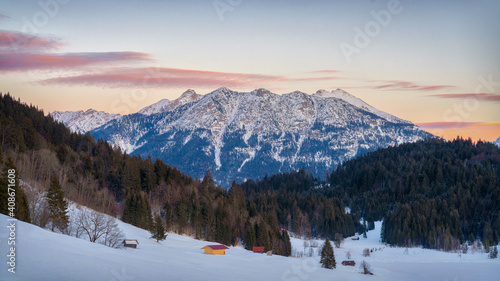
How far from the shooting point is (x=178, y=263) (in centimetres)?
7488

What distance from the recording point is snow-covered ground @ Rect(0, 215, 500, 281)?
50125 mm

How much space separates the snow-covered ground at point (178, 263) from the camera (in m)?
50.1

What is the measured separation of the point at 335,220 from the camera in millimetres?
185000

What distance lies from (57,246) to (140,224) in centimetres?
5967

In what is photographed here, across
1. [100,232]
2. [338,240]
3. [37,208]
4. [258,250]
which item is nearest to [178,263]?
[100,232]

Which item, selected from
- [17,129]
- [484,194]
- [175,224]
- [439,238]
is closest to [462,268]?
[439,238]

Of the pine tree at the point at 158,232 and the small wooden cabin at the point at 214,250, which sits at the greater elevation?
the pine tree at the point at 158,232

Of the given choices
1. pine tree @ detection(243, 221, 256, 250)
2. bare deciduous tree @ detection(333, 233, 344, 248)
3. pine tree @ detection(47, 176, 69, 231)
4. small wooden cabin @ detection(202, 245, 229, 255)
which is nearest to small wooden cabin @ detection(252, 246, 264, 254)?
pine tree @ detection(243, 221, 256, 250)

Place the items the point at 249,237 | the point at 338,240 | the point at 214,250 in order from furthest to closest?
the point at 338,240
the point at 249,237
the point at 214,250

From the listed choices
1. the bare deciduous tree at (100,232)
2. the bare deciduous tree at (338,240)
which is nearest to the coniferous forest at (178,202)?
the bare deciduous tree at (100,232)

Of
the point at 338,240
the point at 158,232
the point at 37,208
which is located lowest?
the point at 338,240

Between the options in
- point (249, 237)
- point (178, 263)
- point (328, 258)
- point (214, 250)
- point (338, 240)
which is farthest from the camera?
point (338, 240)

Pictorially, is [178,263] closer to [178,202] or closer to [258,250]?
[258,250]

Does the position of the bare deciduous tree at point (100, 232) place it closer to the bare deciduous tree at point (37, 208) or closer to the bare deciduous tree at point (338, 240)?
the bare deciduous tree at point (37, 208)
